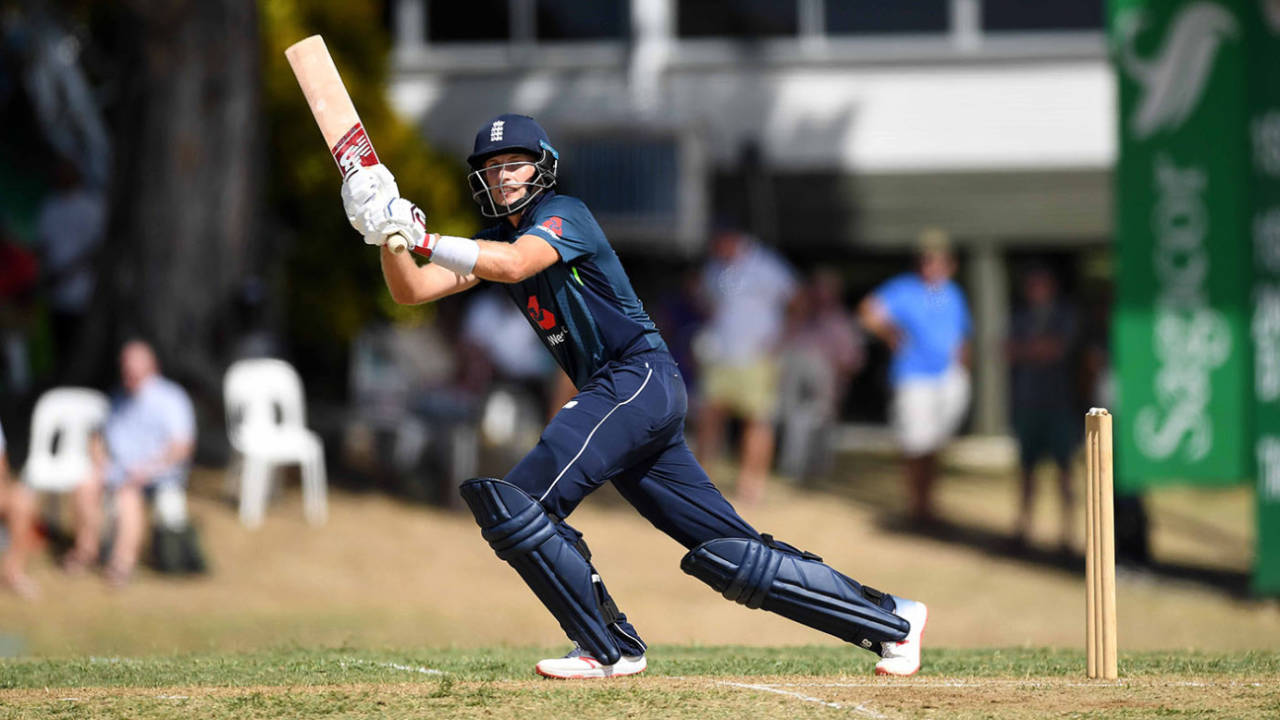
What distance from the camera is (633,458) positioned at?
19.1ft

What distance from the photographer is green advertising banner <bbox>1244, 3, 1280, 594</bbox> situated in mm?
12289

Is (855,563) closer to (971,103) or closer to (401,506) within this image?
(401,506)

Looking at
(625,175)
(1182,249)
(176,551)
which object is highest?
(625,175)

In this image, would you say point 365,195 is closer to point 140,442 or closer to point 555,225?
point 555,225

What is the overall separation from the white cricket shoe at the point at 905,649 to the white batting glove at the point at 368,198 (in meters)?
2.36

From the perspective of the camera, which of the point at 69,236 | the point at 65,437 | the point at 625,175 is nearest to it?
the point at 65,437

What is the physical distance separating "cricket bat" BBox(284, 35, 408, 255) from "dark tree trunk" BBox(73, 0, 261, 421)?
8.88m

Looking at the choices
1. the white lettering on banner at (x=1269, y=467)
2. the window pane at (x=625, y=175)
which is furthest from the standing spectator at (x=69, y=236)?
the white lettering on banner at (x=1269, y=467)

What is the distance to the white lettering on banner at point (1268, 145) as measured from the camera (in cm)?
1230

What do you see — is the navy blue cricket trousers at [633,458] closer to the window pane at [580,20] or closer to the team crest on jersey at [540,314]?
the team crest on jersey at [540,314]

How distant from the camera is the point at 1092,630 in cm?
588

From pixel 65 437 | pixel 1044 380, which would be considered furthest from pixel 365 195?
pixel 1044 380

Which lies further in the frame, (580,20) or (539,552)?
(580,20)

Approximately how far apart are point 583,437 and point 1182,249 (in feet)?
27.1
